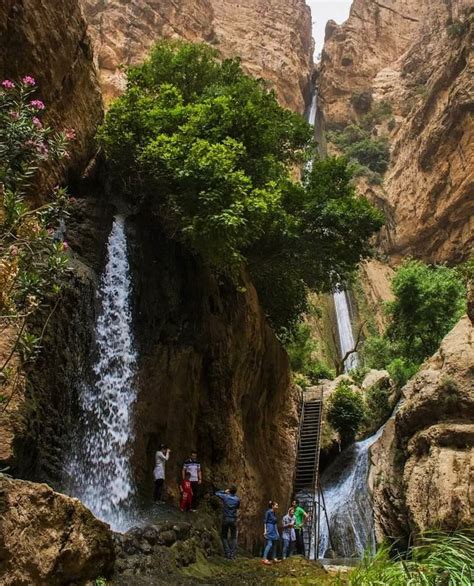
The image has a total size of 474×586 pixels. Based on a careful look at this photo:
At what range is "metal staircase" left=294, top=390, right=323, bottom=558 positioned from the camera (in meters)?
16.5

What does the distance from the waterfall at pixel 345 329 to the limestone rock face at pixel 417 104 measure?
5384mm

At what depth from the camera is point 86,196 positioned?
1323 cm

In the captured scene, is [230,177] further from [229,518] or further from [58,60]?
[229,518]

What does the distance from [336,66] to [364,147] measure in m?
13.6

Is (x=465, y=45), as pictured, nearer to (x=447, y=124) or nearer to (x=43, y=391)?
(x=447, y=124)

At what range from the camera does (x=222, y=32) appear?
5153 cm

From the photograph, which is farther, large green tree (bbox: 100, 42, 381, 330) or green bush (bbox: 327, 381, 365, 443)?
green bush (bbox: 327, 381, 365, 443)

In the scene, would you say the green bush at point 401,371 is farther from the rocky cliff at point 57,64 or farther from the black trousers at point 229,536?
the rocky cliff at point 57,64

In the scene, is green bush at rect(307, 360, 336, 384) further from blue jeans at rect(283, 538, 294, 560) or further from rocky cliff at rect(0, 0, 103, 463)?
rocky cliff at rect(0, 0, 103, 463)

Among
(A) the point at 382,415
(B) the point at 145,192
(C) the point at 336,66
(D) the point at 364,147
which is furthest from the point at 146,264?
(C) the point at 336,66

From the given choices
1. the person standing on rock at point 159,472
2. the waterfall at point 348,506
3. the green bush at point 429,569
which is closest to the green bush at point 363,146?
the waterfall at point 348,506

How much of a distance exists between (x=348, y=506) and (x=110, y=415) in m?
10.8

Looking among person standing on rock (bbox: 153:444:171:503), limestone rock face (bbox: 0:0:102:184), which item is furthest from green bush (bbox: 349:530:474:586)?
limestone rock face (bbox: 0:0:102:184)

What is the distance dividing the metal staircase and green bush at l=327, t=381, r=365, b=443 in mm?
706
